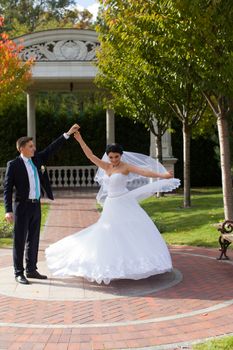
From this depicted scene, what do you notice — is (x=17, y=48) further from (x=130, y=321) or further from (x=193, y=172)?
(x=130, y=321)

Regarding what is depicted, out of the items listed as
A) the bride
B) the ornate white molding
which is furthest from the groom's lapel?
the ornate white molding

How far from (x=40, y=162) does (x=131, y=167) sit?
126cm

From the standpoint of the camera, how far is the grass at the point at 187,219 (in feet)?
31.7

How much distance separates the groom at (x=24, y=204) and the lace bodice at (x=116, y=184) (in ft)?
Answer: 2.75

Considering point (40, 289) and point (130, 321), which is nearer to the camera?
point (130, 321)

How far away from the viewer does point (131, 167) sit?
6555mm

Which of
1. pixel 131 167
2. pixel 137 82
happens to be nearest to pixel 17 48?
pixel 137 82

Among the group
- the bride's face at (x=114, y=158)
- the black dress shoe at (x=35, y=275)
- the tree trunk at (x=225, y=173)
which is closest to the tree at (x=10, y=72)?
the tree trunk at (x=225, y=173)

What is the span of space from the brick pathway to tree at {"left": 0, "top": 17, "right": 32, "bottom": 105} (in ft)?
25.7

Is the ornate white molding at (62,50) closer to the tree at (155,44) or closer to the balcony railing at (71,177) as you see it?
the tree at (155,44)

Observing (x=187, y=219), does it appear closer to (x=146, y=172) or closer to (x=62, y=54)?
(x=146, y=172)

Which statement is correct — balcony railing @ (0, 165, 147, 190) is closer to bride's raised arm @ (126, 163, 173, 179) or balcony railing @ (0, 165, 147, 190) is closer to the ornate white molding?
the ornate white molding

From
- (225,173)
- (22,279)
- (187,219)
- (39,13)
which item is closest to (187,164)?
(187,219)

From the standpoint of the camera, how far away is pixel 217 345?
13.6 feet
